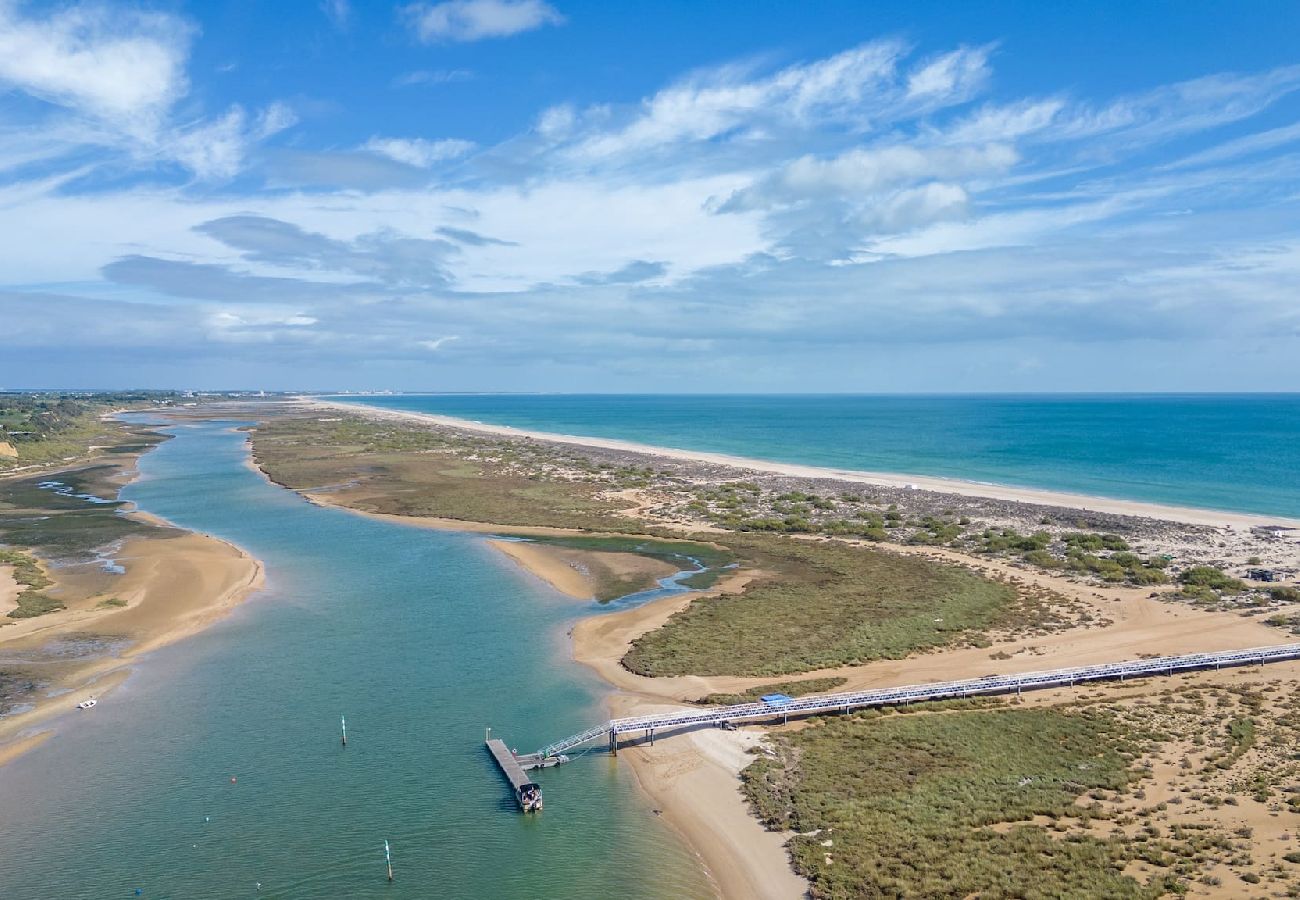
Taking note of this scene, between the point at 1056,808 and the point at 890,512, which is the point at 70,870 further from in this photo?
the point at 890,512

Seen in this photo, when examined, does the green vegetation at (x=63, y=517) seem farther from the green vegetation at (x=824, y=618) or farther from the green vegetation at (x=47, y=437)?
the green vegetation at (x=824, y=618)

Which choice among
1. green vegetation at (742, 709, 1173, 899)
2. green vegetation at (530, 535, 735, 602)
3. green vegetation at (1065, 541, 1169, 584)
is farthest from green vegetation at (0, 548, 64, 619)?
green vegetation at (1065, 541, 1169, 584)

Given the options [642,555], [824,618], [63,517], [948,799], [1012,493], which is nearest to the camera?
[948,799]

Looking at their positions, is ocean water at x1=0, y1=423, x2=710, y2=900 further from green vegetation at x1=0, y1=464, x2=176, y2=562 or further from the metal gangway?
green vegetation at x1=0, y1=464, x2=176, y2=562

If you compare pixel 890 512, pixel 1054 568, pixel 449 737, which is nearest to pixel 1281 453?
pixel 890 512

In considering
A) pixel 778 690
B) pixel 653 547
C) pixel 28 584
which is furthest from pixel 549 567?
pixel 28 584

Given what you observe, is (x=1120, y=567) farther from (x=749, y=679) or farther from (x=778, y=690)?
(x=749, y=679)
